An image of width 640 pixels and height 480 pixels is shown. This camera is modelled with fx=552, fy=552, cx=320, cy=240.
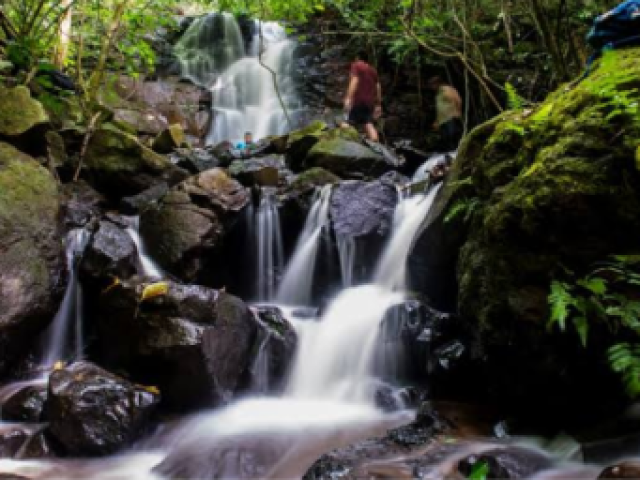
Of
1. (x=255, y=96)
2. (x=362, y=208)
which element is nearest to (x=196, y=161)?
(x=362, y=208)

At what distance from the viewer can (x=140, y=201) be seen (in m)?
7.80

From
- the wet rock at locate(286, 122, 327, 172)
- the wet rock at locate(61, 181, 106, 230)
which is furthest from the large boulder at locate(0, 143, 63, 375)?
the wet rock at locate(286, 122, 327, 172)

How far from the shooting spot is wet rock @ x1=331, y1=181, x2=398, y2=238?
7176 millimetres

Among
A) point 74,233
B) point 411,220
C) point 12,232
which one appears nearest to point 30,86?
point 74,233

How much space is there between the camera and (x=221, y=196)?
7406 mm

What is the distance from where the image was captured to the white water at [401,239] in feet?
21.8

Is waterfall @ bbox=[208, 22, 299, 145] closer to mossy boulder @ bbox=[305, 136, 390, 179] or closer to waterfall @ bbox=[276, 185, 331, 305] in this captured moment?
mossy boulder @ bbox=[305, 136, 390, 179]

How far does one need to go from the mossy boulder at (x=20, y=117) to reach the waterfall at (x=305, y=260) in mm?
3527

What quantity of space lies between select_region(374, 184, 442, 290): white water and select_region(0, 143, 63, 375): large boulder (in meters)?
3.69

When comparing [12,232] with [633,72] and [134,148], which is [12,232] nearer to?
[134,148]

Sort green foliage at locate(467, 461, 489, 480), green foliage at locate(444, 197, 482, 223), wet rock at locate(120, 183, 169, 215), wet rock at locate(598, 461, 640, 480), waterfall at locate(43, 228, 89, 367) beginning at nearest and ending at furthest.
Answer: wet rock at locate(598, 461, 640, 480) → green foliage at locate(467, 461, 489, 480) → green foliage at locate(444, 197, 482, 223) → waterfall at locate(43, 228, 89, 367) → wet rock at locate(120, 183, 169, 215)

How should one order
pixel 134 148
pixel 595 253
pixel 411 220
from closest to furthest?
pixel 595 253
pixel 411 220
pixel 134 148

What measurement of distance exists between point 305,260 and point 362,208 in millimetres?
1033

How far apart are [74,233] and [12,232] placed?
3.83 feet
